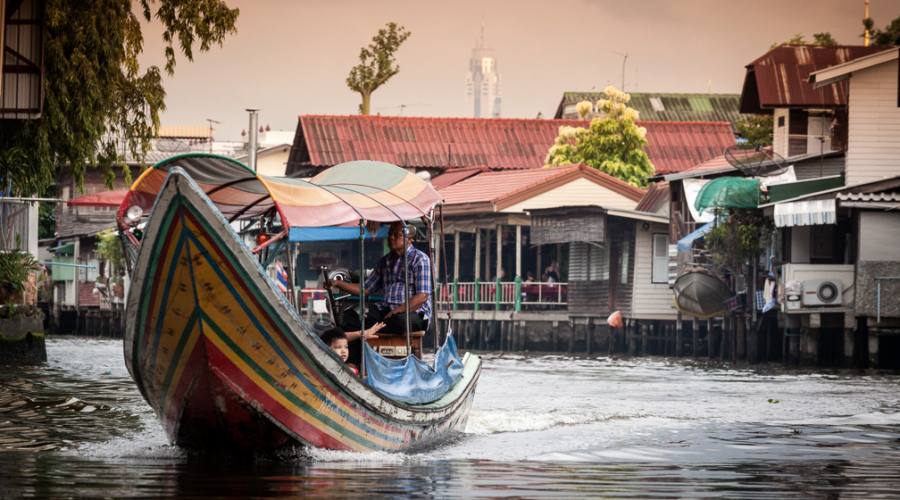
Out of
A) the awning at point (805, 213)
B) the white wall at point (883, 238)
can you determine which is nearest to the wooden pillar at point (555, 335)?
the awning at point (805, 213)

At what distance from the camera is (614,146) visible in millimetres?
47000

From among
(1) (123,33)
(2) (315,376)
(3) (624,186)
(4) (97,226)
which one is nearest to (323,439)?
(2) (315,376)

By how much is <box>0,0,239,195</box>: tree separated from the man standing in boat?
804cm

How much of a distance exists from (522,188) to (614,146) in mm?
8274

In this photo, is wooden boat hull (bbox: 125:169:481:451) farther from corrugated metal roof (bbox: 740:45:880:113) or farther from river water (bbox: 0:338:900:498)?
corrugated metal roof (bbox: 740:45:880:113)

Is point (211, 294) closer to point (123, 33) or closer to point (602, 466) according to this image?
point (602, 466)

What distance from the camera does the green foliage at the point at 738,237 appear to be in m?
31.1

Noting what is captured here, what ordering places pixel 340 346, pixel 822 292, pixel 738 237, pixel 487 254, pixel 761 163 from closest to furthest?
pixel 340 346 → pixel 822 292 → pixel 738 237 → pixel 761 163 → pixel 487 254

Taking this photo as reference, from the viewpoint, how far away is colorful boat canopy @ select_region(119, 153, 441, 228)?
11.3 metres

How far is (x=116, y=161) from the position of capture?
21.4 m

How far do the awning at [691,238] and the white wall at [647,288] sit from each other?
2.61 meters

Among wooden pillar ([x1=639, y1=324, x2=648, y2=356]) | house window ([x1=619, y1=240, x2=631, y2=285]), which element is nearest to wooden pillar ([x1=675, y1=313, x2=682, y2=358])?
wooden pillar ([x1=639, y1=324, x2=648, y2=356])

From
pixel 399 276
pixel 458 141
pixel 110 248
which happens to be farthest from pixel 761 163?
pixel 110 248

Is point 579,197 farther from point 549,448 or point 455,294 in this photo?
point 549,448
